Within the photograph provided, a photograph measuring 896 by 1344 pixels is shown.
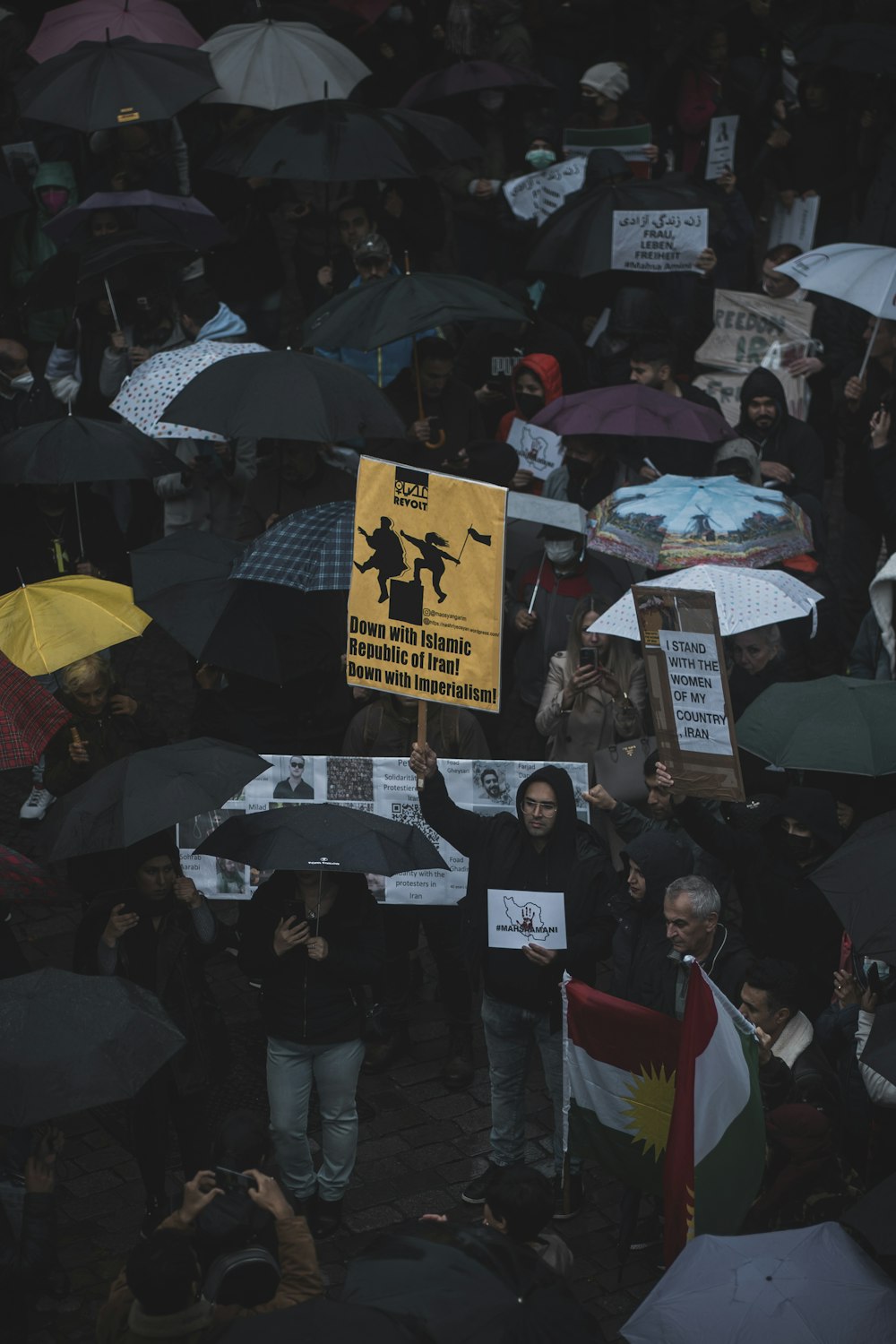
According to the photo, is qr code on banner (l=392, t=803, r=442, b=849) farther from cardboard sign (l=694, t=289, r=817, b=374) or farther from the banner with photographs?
cardboard sign (l=694, t=289, r=817, b=374)

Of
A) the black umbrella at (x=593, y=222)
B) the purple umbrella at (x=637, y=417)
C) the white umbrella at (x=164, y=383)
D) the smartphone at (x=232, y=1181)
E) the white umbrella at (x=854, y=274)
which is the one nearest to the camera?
the smartphone at (x=232, y=1181)

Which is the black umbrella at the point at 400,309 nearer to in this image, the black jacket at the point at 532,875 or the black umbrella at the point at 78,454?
the black umbrella at the point at 78,454

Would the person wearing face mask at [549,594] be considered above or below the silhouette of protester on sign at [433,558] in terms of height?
below

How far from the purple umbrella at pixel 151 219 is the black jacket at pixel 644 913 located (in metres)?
6.72

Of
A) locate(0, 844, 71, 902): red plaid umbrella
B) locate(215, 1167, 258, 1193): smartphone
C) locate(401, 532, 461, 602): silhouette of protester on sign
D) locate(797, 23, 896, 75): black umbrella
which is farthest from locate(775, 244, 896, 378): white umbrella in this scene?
locate(215, 1167, 258, 1193): smartphone

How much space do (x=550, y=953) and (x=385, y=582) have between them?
1.75 meters

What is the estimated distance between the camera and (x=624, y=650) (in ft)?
31.0

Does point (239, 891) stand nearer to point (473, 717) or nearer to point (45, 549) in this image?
point (473, 717)

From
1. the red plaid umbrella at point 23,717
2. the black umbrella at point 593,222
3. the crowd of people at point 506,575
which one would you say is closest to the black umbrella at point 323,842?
the crowd of people at point 506,575

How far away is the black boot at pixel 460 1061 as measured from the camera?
9008 millimetres

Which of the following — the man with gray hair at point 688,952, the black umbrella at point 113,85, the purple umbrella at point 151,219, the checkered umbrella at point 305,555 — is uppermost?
the black umbrella at point 113,85

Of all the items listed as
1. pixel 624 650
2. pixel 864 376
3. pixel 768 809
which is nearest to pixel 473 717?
pixel 624 650

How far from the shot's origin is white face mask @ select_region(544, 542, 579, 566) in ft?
32.7

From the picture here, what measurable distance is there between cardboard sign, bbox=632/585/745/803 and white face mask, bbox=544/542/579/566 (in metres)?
2.18
